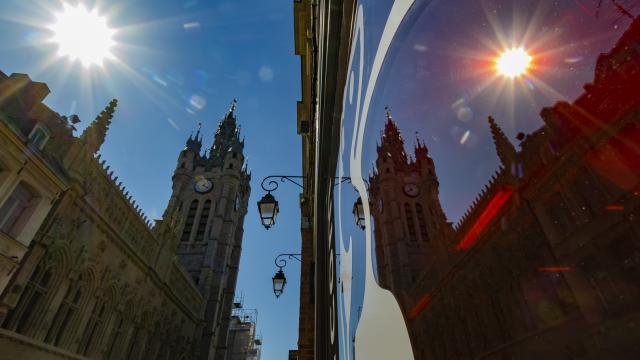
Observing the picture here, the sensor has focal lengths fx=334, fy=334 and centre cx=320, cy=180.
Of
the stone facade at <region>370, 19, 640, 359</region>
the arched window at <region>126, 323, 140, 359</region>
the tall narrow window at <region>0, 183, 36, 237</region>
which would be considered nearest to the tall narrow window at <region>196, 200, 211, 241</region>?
the arched window at <region>126, 323, 140, 359</region>

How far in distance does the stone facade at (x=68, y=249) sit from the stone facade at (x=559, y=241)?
535 inches

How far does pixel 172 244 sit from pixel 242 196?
74.3ft

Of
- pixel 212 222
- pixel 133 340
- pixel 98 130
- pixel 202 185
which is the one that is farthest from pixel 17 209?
pixel 202 185

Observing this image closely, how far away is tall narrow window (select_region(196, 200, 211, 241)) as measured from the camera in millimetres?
36906

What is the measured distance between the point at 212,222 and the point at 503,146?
39.3 metres

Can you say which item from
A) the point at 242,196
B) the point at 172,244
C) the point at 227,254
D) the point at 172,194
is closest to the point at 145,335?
the point at 172,244

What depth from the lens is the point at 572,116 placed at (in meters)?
0.40

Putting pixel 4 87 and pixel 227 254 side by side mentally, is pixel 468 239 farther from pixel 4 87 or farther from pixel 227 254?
pixel 227 254

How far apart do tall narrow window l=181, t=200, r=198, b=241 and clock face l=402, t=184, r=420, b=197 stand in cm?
3856

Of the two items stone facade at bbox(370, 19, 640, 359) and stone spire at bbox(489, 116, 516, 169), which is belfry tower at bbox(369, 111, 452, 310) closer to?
stone facade at bbox(370, 19, 640, 359)

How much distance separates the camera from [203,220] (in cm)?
3778

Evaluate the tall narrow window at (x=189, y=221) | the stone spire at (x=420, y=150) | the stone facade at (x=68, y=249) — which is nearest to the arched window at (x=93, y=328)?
the stone facade at (x=68, y=249)

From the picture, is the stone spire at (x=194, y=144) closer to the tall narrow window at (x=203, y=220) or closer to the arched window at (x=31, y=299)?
the tall narrow window at (x=203, y=220)

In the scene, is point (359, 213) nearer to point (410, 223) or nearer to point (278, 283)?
point (410, 223)
